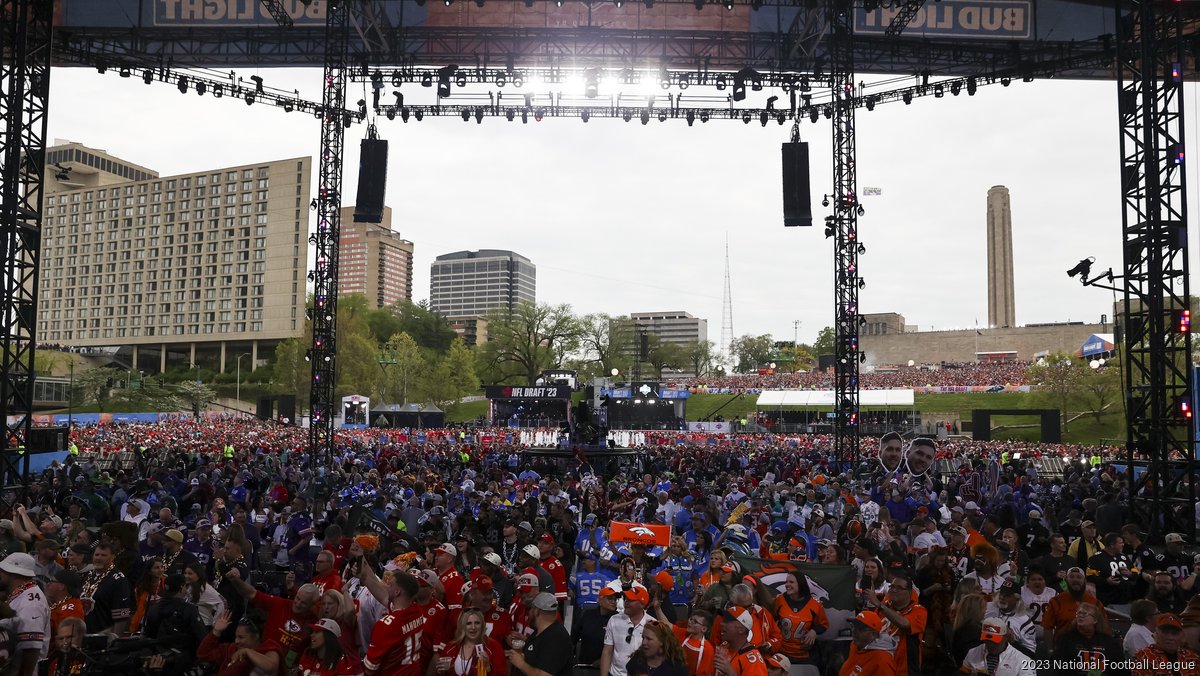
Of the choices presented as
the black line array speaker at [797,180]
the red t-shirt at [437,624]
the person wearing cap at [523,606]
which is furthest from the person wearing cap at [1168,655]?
the black line array speaker at [797,180]

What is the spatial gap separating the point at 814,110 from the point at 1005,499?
14484 millimetres

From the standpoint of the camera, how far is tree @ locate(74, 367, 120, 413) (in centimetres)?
6862

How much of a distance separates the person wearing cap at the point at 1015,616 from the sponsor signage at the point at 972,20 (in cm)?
2154

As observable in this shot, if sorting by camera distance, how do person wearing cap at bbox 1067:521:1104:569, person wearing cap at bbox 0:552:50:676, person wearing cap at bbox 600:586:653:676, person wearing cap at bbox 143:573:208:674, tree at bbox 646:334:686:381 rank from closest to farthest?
person wearing cap at bbox 0:552:50:676 → person wearing cap at bbox 600:586:653:676 → person wearing cap at bbox 143:573:208:674 → person wearing cap at bbox 1067:521:1104:569 → tree at bbox 646:334:686:381

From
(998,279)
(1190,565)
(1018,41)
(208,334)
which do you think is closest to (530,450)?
(1018,41)

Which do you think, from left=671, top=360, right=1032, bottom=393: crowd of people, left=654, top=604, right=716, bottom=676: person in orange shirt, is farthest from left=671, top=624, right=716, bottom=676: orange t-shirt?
left=671, top=360, right=1032, bottom=393: crowd of people

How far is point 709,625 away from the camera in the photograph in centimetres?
583

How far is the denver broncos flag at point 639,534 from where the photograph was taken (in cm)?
884

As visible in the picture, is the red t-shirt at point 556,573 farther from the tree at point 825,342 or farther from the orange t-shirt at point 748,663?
the tree at point 825,342

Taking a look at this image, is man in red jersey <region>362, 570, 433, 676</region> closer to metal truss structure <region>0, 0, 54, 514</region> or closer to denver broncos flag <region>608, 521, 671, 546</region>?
denver broncos flag <region>608, 521, 671, 546</region>

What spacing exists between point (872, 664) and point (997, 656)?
2.57 feet

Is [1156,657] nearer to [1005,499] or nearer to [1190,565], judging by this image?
[1190,565]

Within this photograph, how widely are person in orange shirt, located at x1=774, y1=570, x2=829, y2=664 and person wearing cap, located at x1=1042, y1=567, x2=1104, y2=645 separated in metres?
1.75

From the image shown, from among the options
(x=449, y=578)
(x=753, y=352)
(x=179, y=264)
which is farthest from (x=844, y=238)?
(x=753, y=352)
